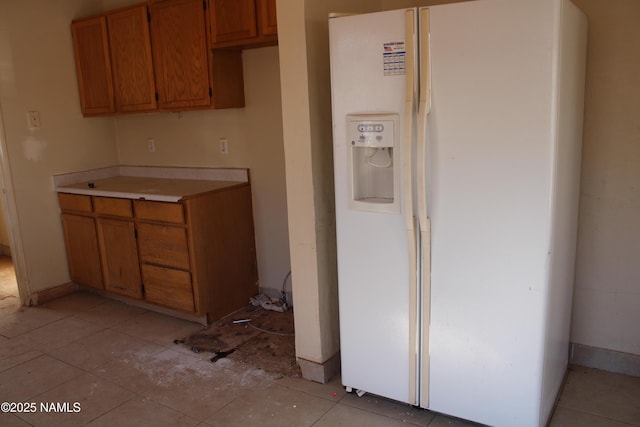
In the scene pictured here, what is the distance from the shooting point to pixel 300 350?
8.61 feet

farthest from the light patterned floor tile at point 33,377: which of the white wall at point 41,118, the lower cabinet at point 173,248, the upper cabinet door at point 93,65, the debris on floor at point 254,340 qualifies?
the upper cabinet door at point 93,65

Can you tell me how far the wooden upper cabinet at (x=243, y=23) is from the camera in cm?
291

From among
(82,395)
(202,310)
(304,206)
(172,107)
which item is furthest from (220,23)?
(82,395)

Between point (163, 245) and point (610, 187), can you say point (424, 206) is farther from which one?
point (163, 245)

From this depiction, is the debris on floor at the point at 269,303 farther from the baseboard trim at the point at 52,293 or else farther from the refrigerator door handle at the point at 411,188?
the baseboard trim at the point at 52,293

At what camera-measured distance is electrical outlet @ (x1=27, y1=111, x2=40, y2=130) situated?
12.3ft

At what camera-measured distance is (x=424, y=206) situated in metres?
1.96

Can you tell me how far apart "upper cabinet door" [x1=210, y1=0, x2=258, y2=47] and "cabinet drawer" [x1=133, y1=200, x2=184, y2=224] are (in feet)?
3.53

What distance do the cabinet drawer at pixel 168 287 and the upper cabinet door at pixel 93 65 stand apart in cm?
140

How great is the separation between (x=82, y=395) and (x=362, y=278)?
159 centimetres

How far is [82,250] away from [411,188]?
296cm

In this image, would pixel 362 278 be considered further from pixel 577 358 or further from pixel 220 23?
pixel 220 23

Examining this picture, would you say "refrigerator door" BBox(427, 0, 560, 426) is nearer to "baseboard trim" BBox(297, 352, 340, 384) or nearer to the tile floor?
the tile floor

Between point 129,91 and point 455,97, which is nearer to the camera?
point 455,97
